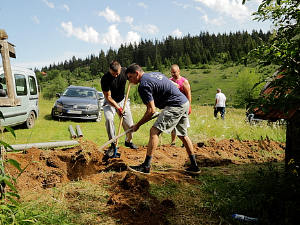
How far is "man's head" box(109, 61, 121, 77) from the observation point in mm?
5212

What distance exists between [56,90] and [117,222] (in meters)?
40.5

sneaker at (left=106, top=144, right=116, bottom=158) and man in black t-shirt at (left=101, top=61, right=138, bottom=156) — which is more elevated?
man in black t-shirt at (left=101, top=61, right=138, bottom=156)

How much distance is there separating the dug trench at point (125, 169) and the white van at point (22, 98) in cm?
328

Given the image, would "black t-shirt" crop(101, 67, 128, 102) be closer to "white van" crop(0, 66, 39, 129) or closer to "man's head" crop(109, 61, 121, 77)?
"man's head" crop(109, 61, 121, 77)

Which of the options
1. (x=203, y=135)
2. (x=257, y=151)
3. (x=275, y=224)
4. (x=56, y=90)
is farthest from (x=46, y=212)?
(x=56, y=90)

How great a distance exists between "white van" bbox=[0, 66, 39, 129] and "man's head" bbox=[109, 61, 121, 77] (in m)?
3.91

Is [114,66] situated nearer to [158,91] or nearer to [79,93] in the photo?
[158,91]

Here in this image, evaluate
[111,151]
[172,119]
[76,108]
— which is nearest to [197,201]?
[172,119]

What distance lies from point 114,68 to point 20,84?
4.84m

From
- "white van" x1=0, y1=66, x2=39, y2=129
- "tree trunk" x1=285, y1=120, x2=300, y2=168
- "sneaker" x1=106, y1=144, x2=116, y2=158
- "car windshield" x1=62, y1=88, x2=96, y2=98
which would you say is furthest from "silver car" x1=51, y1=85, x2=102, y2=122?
"tree trunk" x1=285, y1=120, x2=300, y2=168

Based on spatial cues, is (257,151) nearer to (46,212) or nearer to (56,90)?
(46,212)

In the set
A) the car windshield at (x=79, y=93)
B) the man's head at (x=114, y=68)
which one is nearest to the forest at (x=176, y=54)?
the car windshield at (x=79, y=93)

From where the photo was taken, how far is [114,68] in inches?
205

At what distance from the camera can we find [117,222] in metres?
2.72
